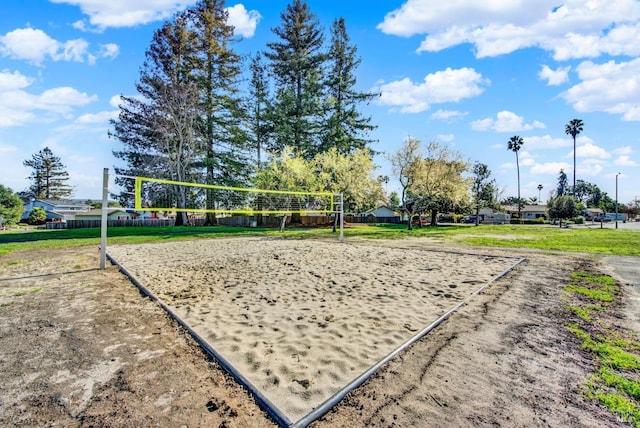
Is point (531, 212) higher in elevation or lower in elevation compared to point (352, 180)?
lower

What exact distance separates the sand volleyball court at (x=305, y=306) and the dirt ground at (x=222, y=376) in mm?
212

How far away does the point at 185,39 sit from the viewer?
2417 centimetres

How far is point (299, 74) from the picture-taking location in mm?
27250

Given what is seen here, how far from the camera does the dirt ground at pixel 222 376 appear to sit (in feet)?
6.81

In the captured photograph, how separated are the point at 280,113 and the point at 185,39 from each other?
8873 millimetres

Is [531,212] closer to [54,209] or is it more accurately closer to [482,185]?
[482,185]

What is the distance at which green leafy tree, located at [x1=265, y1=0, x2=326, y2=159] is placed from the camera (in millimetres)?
26234

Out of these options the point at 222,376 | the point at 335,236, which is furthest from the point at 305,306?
the point at 335,236

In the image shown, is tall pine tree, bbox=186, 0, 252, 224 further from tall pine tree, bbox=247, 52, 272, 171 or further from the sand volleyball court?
the sand volleyball court

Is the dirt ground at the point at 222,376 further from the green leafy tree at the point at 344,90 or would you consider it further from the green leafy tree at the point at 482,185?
the green leafy tree at the point at 482,185

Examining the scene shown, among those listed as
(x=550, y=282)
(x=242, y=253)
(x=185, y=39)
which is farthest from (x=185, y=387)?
(x=185, y=39)

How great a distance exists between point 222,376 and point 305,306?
1857mm

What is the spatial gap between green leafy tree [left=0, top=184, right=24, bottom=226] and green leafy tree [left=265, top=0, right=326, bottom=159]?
106 feet

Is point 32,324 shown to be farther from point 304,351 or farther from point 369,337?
point 369,337
